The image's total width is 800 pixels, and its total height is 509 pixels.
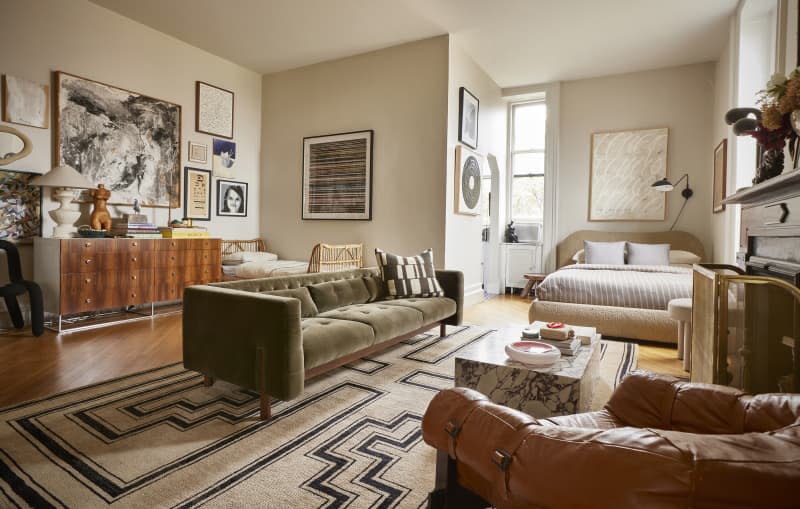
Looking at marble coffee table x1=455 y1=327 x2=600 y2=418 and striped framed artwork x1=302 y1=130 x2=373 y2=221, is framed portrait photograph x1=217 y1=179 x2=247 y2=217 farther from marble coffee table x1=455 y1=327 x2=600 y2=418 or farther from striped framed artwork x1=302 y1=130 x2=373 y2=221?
marble coffee table x1=455 y1=327 x2=600 y2=418

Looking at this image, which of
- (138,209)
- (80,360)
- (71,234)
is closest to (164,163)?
(138,209)

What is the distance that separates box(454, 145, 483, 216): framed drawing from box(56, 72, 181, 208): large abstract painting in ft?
11.3

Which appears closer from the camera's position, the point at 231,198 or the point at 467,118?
the point at 467,118

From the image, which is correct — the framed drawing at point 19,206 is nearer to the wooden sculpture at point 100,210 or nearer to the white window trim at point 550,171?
the wooden sculpture at point 100,210

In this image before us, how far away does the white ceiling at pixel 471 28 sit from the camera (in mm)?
4516

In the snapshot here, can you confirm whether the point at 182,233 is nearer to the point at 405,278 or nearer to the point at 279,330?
the point at 405,278

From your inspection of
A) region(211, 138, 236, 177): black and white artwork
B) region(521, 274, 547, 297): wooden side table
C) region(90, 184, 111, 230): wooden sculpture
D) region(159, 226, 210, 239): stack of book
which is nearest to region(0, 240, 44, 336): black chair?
region(90, 184, 111, 230): wooden sculpture

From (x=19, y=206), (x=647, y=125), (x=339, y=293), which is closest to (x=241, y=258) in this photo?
(x=19, y=206)

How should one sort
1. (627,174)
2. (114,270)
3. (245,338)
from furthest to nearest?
(627,174)
(114,270)
(245,338)

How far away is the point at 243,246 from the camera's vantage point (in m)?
6.29

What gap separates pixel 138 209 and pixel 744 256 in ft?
17.6

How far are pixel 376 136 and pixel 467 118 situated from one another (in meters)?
1.18

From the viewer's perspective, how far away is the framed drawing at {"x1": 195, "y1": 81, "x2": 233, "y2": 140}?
563 centimetres

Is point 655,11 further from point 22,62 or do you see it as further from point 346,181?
point 22,62
